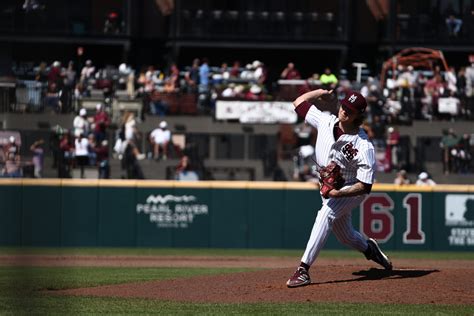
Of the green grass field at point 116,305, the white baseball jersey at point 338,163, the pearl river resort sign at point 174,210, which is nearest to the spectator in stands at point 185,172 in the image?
the pearl river resort sign at point 174,210

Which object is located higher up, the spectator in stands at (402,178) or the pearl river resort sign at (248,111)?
the pearl river resort sign at (248,111)

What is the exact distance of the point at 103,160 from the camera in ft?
66.8

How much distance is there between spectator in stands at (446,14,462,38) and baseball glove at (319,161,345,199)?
18259mm

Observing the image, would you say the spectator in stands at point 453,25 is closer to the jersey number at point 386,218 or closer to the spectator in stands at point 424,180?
the spectator in stands at point 424,180

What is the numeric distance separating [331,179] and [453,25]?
18934 mm

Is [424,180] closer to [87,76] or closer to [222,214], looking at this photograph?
[222,214]

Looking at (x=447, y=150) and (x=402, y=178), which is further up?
(x=447, y=150)

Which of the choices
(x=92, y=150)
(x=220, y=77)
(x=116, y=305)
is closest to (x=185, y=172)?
(x=92, y=150)

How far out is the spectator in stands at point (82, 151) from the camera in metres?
19.6

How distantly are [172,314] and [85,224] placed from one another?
11.8 metres

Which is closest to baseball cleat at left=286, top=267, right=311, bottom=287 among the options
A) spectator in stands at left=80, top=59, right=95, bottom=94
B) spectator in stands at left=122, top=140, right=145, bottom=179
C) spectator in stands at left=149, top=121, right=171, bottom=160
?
spectator in stands at left=80, top=59, right=95, bottom=94

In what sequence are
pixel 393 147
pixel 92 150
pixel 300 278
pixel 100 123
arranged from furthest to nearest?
pixel 393 147 < pixel 100 123 < pixel 92 150 < pixel 300 278

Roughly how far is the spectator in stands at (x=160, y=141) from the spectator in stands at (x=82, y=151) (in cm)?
157

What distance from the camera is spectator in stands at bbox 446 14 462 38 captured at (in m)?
26.0
